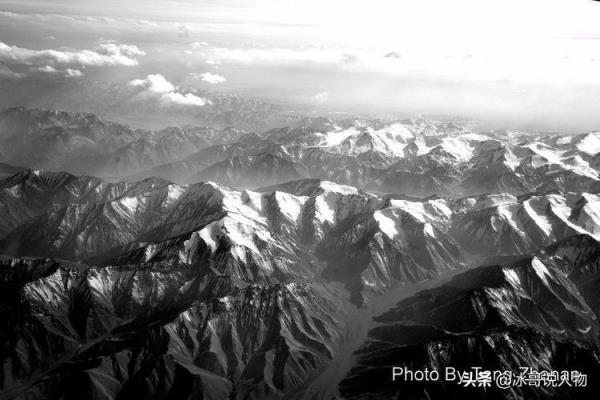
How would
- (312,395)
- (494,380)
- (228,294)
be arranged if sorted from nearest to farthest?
(494,380), (312,395), (228,294)

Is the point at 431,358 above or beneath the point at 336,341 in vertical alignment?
above

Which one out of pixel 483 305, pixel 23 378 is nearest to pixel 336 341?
pixel 483 305

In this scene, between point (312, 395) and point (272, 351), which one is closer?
point (312, 395)

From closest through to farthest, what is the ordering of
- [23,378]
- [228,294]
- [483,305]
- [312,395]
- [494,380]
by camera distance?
[494,380]
[312,395]
[23,378]
[483,305]
[228,294]

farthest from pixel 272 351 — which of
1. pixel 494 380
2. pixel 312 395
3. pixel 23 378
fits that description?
pixel 23 378

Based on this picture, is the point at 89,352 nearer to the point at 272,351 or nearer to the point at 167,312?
the point at 167,312

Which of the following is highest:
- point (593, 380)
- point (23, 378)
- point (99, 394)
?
point (593, 380)

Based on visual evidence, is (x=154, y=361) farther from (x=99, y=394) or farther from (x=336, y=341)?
(x=336, y=341)

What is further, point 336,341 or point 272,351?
point 336,341

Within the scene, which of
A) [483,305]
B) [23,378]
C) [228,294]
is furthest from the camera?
[228,294]
